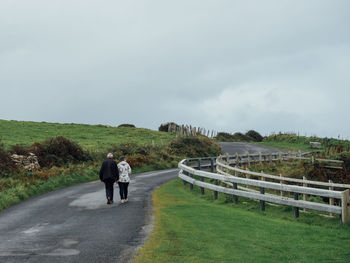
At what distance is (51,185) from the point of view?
2111 cm

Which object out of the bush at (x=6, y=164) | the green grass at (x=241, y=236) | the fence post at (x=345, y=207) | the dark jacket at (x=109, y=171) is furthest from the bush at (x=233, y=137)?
the fence post at (x=345, y=207)

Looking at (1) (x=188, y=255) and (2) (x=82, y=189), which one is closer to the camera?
(1) (x=188, y=255)

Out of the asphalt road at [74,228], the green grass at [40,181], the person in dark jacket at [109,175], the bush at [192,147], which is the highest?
the bush at [192,147]

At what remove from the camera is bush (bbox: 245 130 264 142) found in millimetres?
77250

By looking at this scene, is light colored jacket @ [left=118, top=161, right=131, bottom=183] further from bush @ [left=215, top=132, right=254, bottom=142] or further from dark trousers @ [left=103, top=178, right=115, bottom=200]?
bush @ [left=215, top=132, right=254, bottom=142]

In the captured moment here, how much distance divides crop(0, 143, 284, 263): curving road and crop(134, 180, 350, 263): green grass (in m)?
0.62

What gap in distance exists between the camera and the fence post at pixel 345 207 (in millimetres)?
10266

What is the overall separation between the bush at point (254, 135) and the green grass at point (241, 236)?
213ft

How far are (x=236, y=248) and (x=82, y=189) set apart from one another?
43.9ft

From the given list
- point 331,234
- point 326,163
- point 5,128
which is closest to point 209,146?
point 326,163

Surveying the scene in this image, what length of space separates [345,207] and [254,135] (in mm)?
68785

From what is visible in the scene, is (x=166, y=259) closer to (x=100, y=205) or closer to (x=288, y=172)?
(x=100, y=205)

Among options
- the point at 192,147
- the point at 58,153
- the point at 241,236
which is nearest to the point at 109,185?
the point at 241,236

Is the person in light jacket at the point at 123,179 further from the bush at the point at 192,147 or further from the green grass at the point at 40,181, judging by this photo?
the bush at the point at 192,147
